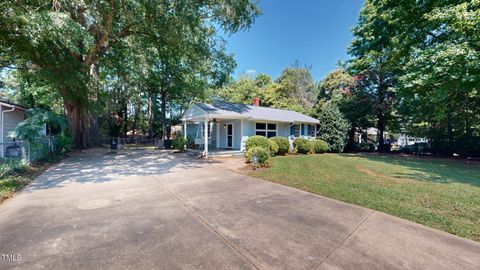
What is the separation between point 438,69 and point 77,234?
1457 centimetres

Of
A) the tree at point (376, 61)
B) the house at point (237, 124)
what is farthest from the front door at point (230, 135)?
the tree at point (376, 61)

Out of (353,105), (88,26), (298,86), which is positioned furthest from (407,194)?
(298,86)

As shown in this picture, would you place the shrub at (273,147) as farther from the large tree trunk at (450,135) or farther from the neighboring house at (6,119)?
the large tree trunk at (450,135)

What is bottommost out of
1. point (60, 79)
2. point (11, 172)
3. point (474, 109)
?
point (11, 172)

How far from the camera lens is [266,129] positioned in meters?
16.8

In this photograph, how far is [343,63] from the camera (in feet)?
66.0

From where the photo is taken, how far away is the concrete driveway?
2645 millimetres

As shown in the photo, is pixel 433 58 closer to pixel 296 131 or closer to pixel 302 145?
pixel 302 145

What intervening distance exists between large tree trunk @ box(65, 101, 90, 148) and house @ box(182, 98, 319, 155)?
7730 mm

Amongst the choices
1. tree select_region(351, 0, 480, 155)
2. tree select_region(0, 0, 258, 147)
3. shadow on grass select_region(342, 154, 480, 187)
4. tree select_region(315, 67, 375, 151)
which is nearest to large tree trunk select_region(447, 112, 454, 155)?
tree select_region(351, 0, 480, 155)

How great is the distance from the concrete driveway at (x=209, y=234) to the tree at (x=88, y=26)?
572cm

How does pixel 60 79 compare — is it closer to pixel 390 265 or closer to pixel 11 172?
pixel 11 172

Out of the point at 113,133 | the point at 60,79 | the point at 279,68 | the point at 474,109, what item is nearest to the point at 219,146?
the point at 60,79

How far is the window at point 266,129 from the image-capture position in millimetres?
16344
